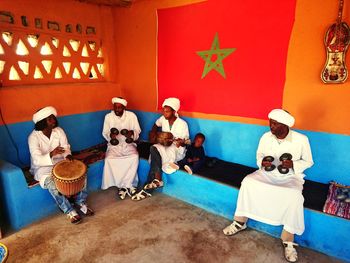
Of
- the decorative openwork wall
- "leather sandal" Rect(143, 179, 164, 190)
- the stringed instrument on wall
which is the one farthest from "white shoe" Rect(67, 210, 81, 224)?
the stringed instrument on wall

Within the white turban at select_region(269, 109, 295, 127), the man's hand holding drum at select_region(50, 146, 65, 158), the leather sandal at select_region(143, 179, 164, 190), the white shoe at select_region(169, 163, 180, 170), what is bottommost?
the leather sandal at select_region(143, 179, 164, 190)

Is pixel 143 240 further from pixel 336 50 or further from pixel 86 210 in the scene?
pixel 336 50

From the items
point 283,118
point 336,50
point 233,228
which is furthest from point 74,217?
point 336,50

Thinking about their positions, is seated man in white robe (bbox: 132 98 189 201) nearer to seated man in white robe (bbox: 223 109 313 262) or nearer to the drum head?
the drum head

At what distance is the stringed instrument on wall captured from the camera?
302cm

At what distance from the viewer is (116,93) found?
567 cm

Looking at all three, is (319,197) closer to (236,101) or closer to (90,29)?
(236,101)

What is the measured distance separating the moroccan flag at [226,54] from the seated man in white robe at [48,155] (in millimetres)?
2155

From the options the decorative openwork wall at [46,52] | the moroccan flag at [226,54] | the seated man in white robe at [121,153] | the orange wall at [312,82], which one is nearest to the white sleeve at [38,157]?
the seated man in white robe at [121,153]

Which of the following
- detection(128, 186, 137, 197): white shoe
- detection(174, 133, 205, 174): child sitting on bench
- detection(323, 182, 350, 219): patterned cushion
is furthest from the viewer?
detection(128, 186, 137, 197): white shoe

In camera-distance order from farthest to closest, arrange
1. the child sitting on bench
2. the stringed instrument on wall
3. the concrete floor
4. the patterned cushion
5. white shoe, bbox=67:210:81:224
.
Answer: the child sitting on bench → white shoe, bbox=67:210:81:224 → the stringed instrument on wall → the concrete floor → the patterned cushion

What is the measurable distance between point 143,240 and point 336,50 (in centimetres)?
329

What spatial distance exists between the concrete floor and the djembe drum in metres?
0.52

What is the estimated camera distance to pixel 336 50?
312cm
